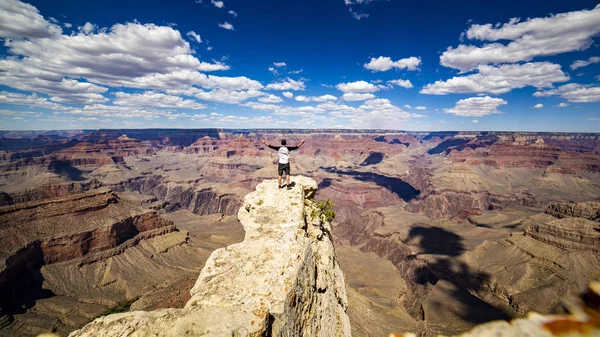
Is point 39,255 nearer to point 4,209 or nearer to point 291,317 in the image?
point 4,209

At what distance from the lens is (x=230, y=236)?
88.1m

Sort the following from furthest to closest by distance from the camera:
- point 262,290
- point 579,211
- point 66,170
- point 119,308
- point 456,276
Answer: point 66,170 → point 579,211 → point 456,276 → point 119,308 → point 262,290

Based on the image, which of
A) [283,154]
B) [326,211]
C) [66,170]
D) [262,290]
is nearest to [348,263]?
[326,211]

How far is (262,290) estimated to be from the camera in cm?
829

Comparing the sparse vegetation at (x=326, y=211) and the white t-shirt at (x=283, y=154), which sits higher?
the white t-shirt at (x=283, y=154)

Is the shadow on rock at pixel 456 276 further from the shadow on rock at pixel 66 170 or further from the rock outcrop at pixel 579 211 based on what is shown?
the shadow on rock at pixel 66 170

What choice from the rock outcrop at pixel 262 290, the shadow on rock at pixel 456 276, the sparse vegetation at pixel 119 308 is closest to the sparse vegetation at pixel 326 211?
the rock outcrop at pixel 262 290

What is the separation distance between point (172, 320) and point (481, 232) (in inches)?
4422

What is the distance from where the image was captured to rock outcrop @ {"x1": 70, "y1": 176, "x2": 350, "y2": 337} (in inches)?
247

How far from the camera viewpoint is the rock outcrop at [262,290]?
6281mm

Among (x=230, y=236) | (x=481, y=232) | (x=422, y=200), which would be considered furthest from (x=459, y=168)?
(x=230, y=236)

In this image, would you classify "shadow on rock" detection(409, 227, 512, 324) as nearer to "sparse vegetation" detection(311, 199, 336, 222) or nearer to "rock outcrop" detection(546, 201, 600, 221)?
"rock outcrop" detection(546, 201, 600, 221)

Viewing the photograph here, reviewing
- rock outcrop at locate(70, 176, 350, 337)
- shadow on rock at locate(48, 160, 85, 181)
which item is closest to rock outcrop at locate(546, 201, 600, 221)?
rock outcrop at locate(70, 176, 350, 337)

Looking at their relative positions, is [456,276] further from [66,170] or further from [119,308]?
[66,170]
